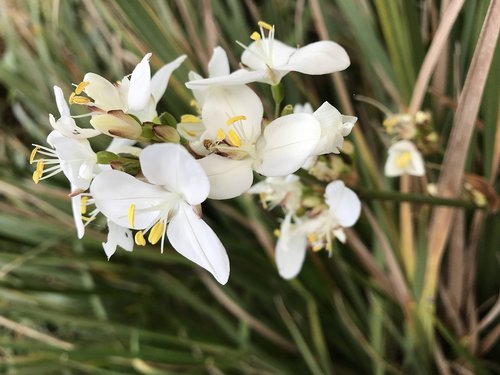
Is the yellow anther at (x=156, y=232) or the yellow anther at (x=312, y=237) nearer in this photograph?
the yellow anther at (x=156, y=232)

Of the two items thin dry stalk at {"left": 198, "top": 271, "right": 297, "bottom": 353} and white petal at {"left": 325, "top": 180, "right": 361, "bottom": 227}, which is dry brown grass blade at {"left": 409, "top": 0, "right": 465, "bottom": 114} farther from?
thin dry stalk at {"left": 198, "top": 271, "right": 297, "bottom": 353}

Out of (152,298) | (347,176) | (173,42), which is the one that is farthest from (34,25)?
(347,176)

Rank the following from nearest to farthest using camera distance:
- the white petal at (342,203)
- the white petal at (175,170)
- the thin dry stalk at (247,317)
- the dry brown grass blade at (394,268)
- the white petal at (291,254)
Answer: the white petal at (175,170) < the white petal at (342,203) < the white petal at (291,254) < the dry brown grass blade at (394,268) < the thin dry stalk at (247,317)

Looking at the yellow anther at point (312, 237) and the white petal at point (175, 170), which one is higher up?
the white petal at point (175, 170)

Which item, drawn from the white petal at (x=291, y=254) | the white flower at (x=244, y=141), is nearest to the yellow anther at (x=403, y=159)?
the white petal at (x=291, y=254)

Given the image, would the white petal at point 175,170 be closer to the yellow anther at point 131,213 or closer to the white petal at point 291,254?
the yellow anther at point 131,213

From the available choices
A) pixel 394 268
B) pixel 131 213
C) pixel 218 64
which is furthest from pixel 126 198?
pixel 394 268

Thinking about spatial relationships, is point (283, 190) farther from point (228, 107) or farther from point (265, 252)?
point (265, 252)
